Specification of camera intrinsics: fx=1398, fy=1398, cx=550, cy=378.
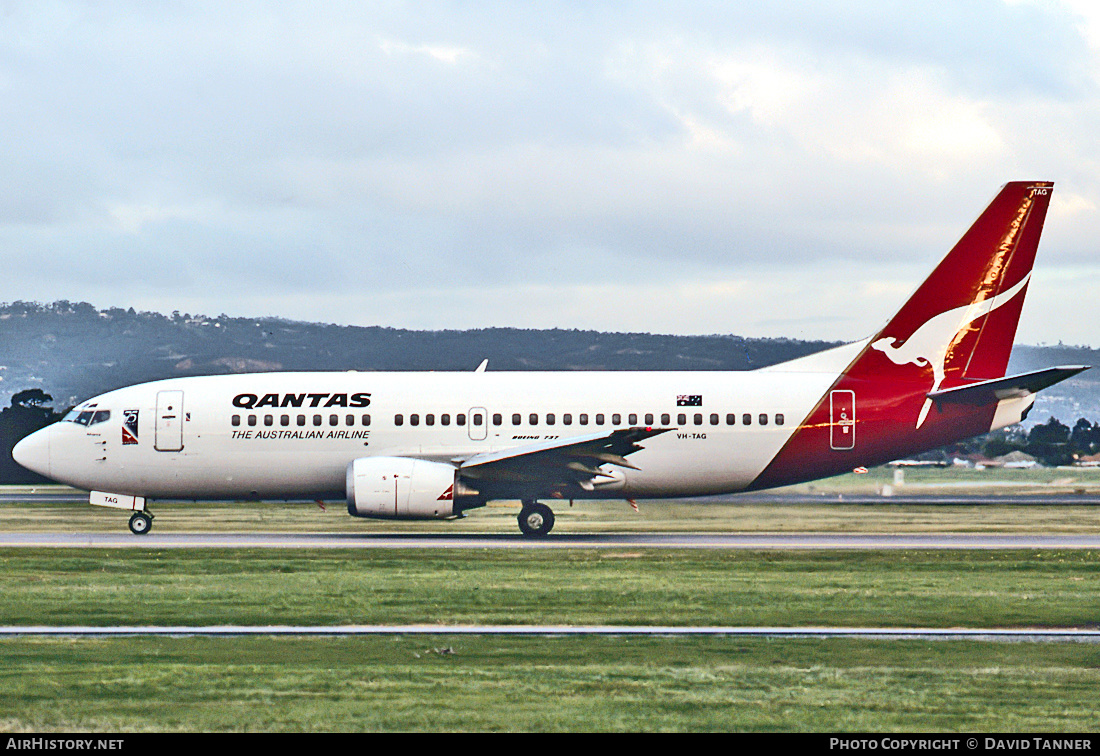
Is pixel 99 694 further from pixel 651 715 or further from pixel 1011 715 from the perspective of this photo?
pixel 1011 715

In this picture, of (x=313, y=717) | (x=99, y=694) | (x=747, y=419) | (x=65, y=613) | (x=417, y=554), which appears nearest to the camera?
(x=313, y=717)

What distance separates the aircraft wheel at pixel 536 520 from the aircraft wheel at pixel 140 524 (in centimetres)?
954

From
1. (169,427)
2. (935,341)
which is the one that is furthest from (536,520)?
(935,341)

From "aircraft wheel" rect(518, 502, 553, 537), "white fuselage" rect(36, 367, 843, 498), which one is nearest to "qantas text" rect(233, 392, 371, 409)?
"white fuselage" rect(36, 367, 843, 498)

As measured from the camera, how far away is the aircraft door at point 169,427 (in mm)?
36250

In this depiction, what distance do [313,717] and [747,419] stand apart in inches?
957

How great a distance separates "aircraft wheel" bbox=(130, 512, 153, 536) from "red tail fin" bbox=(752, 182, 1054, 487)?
52.0ft

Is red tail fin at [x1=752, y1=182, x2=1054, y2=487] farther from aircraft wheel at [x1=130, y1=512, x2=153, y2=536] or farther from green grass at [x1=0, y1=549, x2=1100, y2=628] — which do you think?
aircraft wheel at [x1=130, y1=512, x2=153, y2=536]

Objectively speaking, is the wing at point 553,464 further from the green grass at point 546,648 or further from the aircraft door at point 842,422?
the green grass at point 546,648

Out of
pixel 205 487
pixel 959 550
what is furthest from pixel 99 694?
pixel 205 487

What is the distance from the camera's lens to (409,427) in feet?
118

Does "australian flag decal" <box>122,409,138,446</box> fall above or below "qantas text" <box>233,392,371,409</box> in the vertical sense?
below

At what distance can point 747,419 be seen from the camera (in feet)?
117

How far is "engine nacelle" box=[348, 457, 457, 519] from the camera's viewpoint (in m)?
33.8
